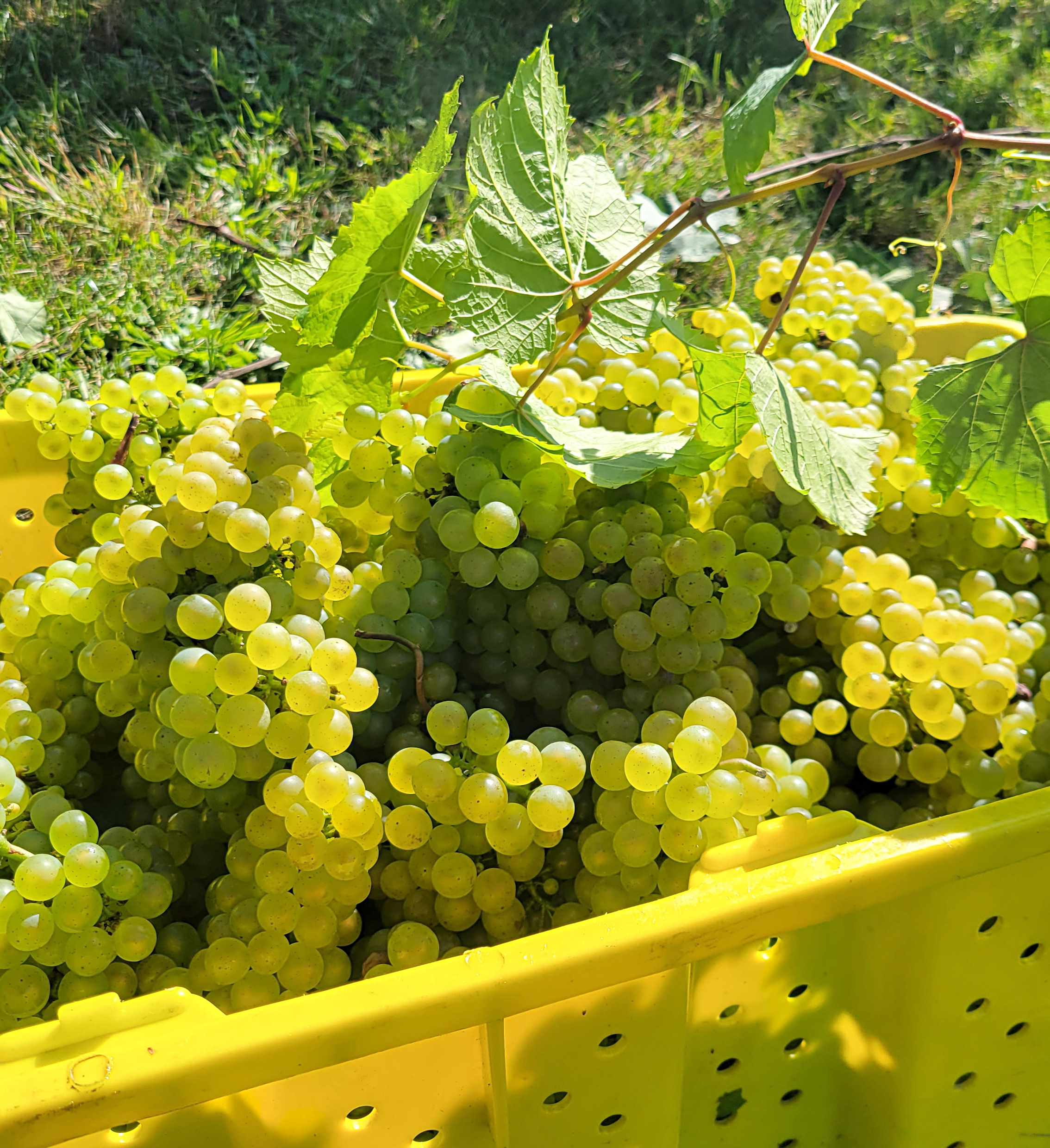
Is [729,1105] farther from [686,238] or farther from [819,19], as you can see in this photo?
[686,238]

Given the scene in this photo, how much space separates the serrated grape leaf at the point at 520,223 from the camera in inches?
23.2

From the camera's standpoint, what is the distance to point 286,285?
69cm

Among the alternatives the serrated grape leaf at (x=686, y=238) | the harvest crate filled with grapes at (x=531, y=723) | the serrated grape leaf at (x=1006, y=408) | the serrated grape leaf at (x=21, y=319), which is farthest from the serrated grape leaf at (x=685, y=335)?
the serrated grape leaf at (x=21, y=319)

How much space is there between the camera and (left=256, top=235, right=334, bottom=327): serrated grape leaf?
67 cm

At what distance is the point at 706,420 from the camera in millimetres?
633

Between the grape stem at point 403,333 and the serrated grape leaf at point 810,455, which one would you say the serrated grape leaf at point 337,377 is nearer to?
the grape stem at point 403,333

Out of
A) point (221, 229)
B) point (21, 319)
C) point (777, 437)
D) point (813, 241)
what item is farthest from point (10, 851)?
point (221, 229)

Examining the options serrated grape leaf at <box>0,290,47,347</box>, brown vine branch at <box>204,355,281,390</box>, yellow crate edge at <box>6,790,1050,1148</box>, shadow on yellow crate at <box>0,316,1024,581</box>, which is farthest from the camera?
serrated grape leaf at <box>0,290,47,347</box>

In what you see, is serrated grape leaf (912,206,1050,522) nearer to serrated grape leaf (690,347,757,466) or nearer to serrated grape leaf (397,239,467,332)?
serrated grape leaf (690,347,757,466)

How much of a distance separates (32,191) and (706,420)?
5.00 ft

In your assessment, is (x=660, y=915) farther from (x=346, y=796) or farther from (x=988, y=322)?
(x=988, y=322)

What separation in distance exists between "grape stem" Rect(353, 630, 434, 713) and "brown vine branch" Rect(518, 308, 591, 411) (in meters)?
0.16

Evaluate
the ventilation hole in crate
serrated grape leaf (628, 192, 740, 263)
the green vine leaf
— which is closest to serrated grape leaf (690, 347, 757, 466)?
the green vine leaf

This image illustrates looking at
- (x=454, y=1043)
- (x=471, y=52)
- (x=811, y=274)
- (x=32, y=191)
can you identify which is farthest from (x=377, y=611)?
(x=471, y=52)
